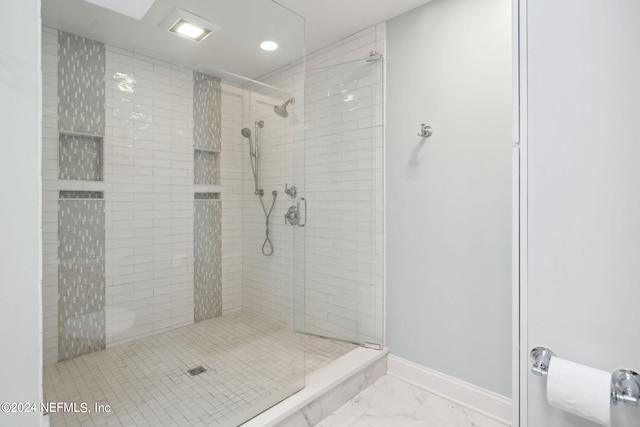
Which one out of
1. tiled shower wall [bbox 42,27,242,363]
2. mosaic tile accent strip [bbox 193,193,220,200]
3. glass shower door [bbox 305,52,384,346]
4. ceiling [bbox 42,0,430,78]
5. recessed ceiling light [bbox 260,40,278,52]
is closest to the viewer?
ceiling [bbox 42,0,430,78]

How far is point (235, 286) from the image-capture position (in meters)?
2.04

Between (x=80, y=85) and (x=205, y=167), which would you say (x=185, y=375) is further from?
(x=80, y=85)

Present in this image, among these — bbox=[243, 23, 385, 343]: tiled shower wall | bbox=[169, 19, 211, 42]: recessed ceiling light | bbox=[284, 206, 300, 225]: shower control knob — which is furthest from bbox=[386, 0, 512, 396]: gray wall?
bbox=[169, 19, 211, 42]: recessed ceiling light

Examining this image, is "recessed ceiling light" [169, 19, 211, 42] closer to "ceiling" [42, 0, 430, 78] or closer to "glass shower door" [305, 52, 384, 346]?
"ceiling" [42, 0, 430, 78]

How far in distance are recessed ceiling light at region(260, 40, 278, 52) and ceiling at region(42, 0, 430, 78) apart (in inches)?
1.0

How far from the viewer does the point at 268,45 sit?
197 centimetres

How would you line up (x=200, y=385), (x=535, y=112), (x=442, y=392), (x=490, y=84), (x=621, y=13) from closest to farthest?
1. (x=621, y=13)
2. (x=535, y=112)
3. (x=200, y=385)
4. (x=490, y=84)
5. (x=442, y=392)

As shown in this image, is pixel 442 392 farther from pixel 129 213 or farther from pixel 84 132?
pixel 84 132

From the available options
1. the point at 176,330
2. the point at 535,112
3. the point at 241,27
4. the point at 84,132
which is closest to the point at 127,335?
the point at 176,330

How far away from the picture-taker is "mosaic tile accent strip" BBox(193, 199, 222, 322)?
1.87 meters

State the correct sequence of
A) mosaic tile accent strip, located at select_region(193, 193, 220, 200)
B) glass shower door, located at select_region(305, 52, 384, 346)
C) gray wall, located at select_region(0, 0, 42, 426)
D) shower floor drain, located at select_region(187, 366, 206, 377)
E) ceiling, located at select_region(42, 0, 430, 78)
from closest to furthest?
gray wall, located at select_region(0, 0, 42, 426) → ceiling, located at select_region(42, 0, 430, 78) → shower floor drain, located at select_region(187, 366, 206, 377) → mosaic tile accent strip, located at select_region(193, 193, 220, 200) → glass shower door, located at select_region(305, 52, 384, 346)

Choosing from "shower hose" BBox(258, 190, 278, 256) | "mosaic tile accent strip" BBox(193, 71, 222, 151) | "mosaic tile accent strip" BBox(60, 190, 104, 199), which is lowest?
"shower hose" BBox(258, 190, 278, 256)

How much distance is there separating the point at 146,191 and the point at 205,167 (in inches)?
13.4

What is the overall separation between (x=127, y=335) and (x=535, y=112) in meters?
2.09
